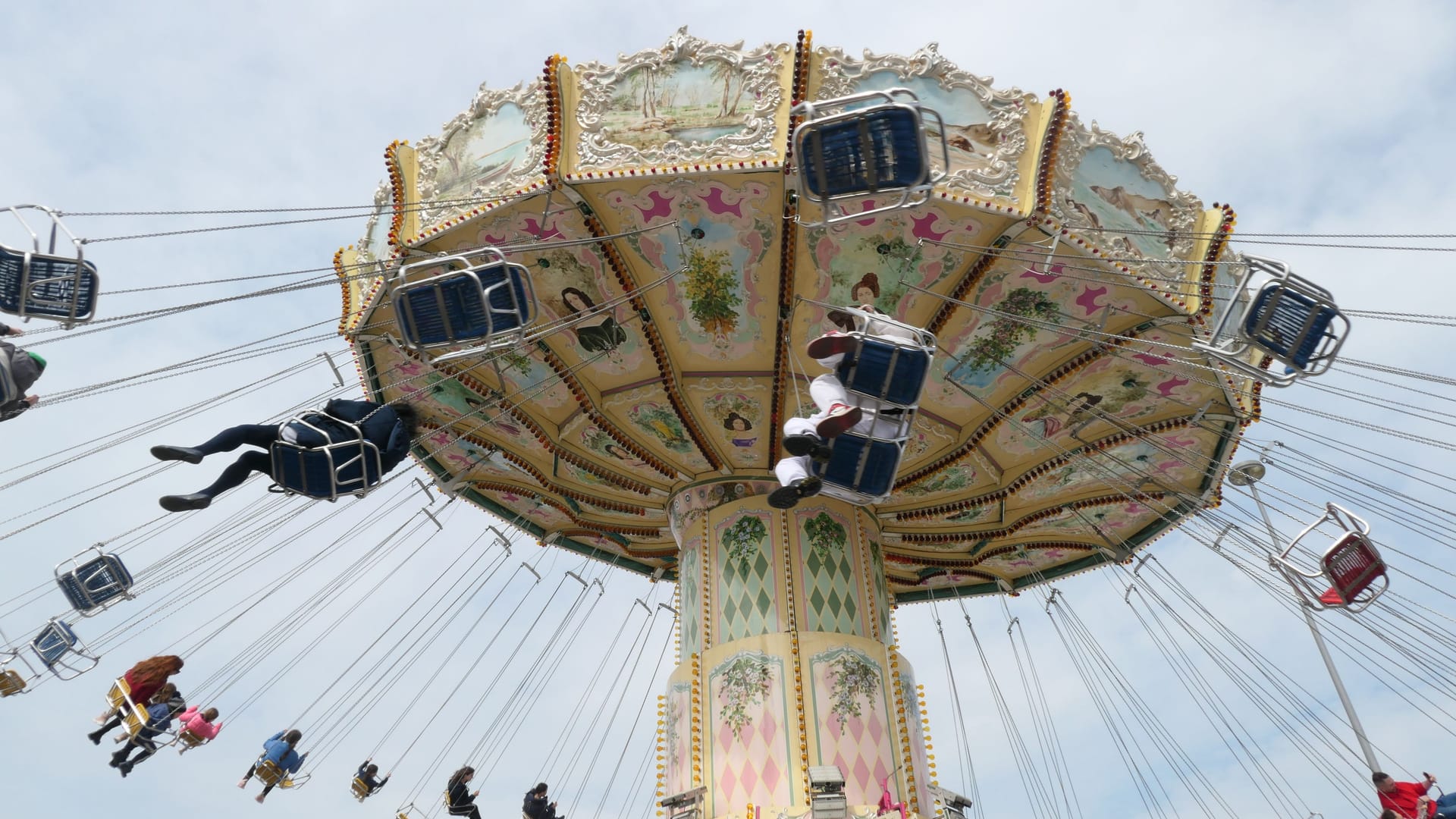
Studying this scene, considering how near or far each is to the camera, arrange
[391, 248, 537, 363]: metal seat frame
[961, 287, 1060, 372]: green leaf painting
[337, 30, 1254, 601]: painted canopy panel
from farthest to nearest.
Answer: [961, 287, 1060, 372]: green leaf painting → [337, 30, 1254, 601]: painted canopy panel → [391, 248, 537, 363]: metal seat frame

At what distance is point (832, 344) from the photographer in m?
8.23

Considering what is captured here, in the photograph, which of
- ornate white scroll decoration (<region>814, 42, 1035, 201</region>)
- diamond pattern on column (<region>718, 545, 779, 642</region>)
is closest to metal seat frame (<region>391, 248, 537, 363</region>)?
ornate white scroll decoration (<region>814, 42, 1035, 201</region>)

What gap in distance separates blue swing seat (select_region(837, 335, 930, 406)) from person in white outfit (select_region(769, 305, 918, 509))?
0.09 m

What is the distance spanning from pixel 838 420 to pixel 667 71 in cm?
382

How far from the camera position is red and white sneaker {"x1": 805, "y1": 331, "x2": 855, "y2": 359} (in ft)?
27.0

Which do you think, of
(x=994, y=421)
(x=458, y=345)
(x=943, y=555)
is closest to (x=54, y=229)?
(x=458, y=345)

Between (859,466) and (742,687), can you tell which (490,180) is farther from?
(742,687)

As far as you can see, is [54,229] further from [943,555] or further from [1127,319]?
[943,555]

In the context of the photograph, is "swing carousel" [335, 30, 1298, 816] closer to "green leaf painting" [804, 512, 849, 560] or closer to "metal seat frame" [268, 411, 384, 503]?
"green leaf painting" [804, 512, 849, 560]

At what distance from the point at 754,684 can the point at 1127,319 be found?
495cm

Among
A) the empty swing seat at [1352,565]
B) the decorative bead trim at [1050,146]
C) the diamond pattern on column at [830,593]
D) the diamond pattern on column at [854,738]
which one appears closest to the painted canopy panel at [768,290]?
the decorative bead trim at [1050,146]

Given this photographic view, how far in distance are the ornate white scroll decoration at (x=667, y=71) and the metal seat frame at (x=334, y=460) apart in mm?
2905

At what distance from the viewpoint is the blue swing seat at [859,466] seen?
8.53 meters

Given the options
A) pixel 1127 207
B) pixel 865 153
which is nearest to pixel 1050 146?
pixel 1127 207
